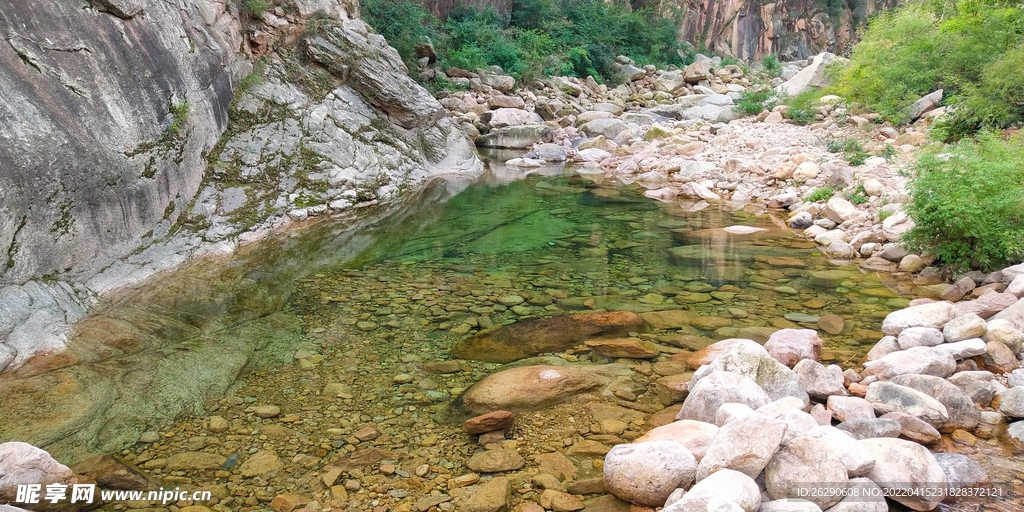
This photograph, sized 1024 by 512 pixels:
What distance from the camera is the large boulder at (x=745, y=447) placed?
100 inches

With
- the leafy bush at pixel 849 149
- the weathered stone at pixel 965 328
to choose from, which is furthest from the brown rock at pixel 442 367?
the leafy bush at pixel 849 149

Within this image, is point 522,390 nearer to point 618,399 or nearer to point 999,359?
point 618,399

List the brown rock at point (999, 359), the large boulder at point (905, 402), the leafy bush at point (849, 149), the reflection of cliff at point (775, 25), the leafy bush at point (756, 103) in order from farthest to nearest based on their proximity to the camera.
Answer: the reflection of cliff at point (775, 25) < the leafy bush at point (756, 103) < the leafy bush at point (849, 149) < the brown rock at point (999, 359) < the large boulder at point (905, 402)

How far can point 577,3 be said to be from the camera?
1021 inches

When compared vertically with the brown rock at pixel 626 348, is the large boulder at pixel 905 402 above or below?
above

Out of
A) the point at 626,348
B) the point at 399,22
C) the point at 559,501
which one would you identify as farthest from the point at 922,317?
the point at 399,22

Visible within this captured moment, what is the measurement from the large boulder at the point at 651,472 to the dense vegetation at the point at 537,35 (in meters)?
14.3

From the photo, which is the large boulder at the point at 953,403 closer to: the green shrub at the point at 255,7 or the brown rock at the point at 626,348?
the brown rock at the point at 626,348

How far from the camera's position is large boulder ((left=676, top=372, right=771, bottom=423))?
3.21 metres

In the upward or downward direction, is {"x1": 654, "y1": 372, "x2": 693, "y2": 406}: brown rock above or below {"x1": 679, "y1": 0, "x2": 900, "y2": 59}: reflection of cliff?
below

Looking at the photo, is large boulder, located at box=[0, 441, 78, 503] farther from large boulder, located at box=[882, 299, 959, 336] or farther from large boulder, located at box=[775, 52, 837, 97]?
large boulder, located at box=[775, 52, 837, 97]

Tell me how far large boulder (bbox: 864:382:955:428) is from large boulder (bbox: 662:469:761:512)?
1.29 m

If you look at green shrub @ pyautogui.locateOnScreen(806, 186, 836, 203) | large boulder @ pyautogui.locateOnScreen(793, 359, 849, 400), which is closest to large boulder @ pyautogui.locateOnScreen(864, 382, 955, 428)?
large boulder @ pyautogui.locateOnScreen(793, 359, 849, 400)

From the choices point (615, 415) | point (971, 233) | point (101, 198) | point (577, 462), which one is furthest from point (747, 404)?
point (101, 198)
